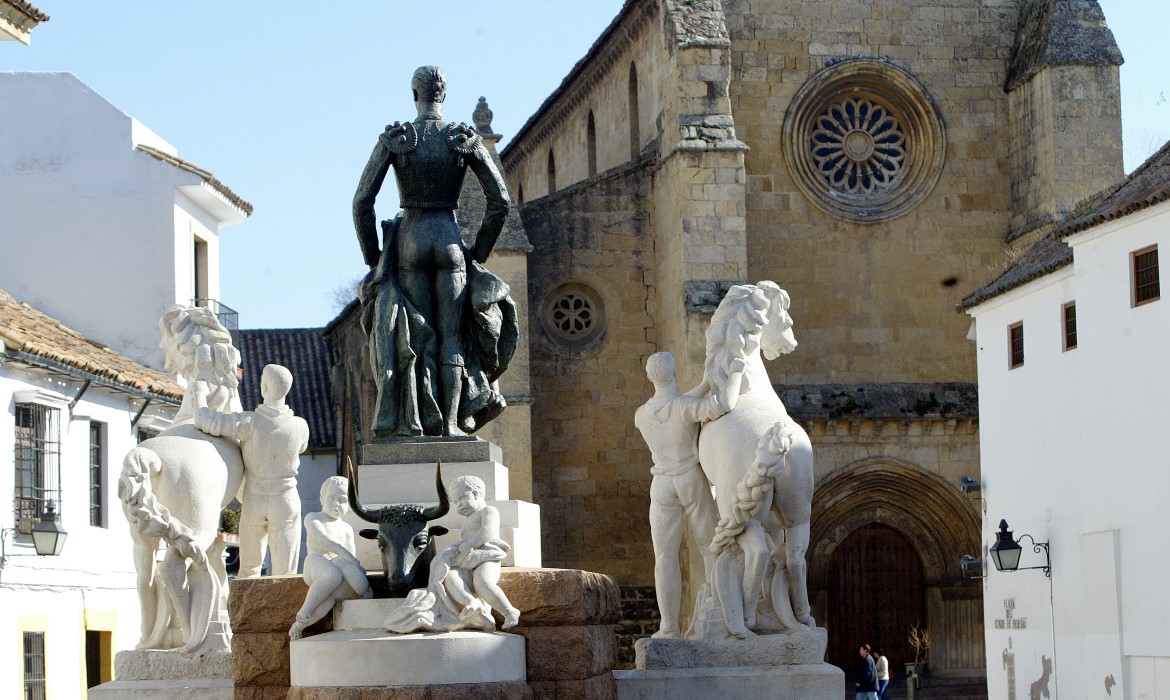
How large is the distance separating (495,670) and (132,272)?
19.2m

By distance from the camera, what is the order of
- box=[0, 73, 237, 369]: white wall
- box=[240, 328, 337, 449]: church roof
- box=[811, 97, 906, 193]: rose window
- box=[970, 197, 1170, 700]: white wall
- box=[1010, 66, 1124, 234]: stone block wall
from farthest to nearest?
box=[240, 328, 337, 449]: church roof → box=[811, 97, 906, 193]: rose window → box=[1010, 66, 1124, 234]: stone block wall → box=[0, 73, 237, 369]: white wall → box=[970, 197, 1170, 700]: white wall

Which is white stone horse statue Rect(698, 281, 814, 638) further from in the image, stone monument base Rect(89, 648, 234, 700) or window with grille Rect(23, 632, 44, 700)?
window with grille Rect(23, 632, 44, 700)

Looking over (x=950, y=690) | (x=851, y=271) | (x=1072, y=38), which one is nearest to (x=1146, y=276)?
(x=1072, y=38)

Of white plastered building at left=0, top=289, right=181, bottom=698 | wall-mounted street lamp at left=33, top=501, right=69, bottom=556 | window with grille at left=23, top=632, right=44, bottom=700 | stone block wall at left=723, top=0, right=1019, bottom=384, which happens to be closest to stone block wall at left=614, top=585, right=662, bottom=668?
stone block wall at left=723, top=0, right=1019, bottom=384

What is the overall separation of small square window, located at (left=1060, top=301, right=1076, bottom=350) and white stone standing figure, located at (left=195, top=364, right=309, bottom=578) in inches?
568

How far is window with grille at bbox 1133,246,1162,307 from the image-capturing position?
21.5 metres

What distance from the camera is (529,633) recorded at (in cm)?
955

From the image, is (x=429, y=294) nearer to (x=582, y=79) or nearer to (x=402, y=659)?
(x=402, y=659)

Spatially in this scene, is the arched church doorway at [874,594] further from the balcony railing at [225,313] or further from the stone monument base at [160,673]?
the stone monument base at [160,673]

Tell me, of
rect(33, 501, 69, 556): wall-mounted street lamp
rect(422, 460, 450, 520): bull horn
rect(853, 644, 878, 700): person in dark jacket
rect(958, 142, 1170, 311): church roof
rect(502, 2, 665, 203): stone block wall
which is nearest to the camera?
rect(422, 460, 450, 520): bull horn

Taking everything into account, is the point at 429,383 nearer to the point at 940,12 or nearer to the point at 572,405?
the point at 572,405

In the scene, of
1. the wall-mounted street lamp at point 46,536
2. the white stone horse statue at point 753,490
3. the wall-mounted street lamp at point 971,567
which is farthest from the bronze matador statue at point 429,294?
the wall-mounted street lamp at point 971,567

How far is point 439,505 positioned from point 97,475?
14718mm

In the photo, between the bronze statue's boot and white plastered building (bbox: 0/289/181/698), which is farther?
white plastered building (bbox: 0/289/181/698)
